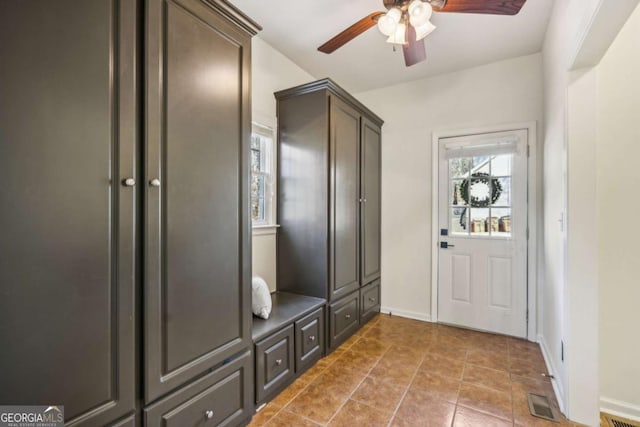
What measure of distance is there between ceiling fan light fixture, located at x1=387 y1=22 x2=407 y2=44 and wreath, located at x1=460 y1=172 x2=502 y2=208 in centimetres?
180

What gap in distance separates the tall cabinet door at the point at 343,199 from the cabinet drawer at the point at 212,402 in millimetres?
1085

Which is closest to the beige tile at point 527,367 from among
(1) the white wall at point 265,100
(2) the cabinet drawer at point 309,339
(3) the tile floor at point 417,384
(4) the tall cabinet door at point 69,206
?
(3) the tile floor at point 417,384

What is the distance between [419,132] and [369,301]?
1994 mm

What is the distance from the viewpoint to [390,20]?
176cm

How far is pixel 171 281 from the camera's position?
1.33m

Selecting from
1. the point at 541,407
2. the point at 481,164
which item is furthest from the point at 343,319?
the point at 481,164

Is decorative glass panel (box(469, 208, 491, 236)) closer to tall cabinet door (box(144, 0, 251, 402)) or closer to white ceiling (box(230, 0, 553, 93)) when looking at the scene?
white ceiling (box(230, 0, 553, 93))

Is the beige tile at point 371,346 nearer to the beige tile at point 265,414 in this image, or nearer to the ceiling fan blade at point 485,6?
the beige tile at point 265,414

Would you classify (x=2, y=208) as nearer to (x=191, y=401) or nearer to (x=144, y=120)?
(x=144, y=120)

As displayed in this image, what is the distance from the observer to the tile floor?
6.00ft

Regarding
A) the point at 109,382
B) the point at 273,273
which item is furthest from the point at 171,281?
the point at 273,273

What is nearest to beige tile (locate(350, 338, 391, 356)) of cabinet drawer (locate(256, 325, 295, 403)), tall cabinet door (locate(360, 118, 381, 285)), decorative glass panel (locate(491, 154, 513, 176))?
tall cabinet door (locate(360, 118, 381, 285))

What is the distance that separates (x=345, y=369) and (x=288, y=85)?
8.63 ft

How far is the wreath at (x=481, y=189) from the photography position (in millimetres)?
3072
